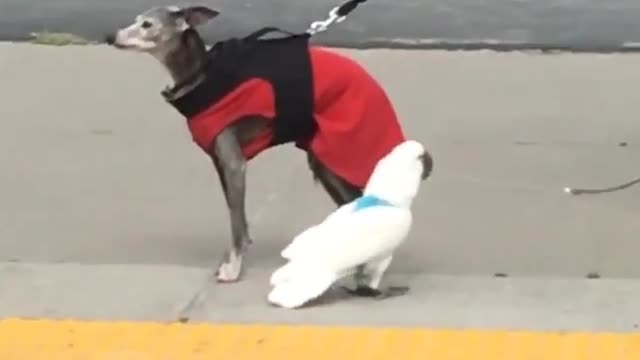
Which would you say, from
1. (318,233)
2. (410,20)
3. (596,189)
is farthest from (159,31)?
(410,20)

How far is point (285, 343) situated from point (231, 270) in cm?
94

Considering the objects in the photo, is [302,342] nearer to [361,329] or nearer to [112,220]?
[361,329]

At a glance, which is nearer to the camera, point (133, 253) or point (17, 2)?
point (133, 253)

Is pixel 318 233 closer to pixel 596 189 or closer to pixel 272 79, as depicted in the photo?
pixel 272 79

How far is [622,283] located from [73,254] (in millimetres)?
2245

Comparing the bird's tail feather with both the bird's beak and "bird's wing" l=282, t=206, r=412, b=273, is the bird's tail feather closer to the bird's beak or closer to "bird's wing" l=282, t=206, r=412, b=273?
"bird's wing" l=282, t=206, r=412, b=273

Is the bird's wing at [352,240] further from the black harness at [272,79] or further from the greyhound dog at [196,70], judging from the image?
the black harness at [272,79]

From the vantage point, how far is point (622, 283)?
630cm

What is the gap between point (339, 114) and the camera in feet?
20.2


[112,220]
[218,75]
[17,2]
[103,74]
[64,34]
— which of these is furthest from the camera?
[17,2]

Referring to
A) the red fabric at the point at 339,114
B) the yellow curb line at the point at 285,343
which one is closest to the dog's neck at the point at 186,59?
the red fabric at the point at 339,114

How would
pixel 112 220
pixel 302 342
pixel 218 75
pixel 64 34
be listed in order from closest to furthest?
pixel 302 342 → pixel 218 75 → pixel 112 220 → pixel 64 34

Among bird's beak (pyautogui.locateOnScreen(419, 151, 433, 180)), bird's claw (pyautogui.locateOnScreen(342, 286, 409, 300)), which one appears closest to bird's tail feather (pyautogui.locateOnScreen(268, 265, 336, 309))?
bird's claw (pyautogui.locateOnScreen(342, 286, 409, 300))

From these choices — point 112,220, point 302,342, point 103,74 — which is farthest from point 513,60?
point 302,342
